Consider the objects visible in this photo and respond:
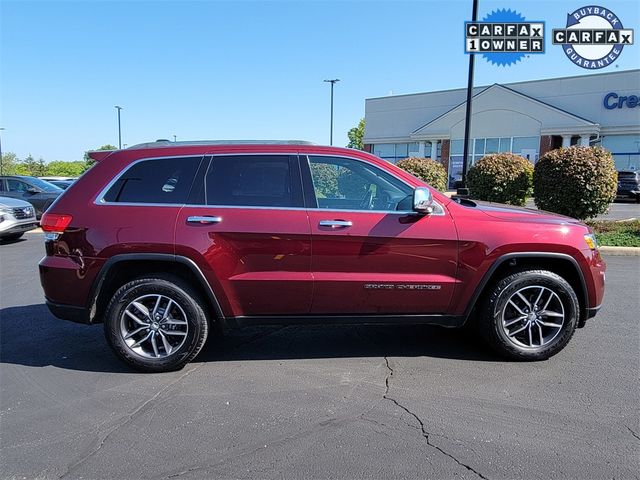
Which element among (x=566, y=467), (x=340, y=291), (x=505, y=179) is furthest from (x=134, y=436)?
(x=505, y=179)

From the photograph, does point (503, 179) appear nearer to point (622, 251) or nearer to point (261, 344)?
point (622, 251)

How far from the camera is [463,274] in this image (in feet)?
13.1

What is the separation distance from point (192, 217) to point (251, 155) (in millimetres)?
733

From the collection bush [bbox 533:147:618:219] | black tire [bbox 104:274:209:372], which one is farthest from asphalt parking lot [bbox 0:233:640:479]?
bush [bbox 533:147:618:219]

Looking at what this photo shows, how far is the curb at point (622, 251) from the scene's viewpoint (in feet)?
30.8

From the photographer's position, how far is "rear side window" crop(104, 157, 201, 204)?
3969 mm

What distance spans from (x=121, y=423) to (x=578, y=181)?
11.0 meters

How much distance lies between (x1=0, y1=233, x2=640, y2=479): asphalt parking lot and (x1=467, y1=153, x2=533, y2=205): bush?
8077mm

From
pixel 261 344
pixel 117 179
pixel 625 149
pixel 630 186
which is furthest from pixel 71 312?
pixel 625 149

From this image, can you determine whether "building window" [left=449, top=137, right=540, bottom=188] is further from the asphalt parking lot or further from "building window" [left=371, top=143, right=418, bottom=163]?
the asphalt parking lot

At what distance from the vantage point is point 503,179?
491 inches

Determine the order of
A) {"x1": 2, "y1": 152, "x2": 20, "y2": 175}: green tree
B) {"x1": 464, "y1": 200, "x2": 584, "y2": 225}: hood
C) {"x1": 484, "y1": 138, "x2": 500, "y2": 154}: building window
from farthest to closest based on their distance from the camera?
{"x1": 2, "y1": 152, "x2": 20, "y2": 175}: green tree → {"x1": 484, "y1": 138, "x2": 500, "y2": 154}: building window → {"x1": 464, "y1": 200, "x2": 584, "y2": 225}: hood

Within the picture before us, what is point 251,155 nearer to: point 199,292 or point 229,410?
point 199,292

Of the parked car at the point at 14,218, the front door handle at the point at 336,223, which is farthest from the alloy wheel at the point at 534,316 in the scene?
the parked car at the point at 14,218
